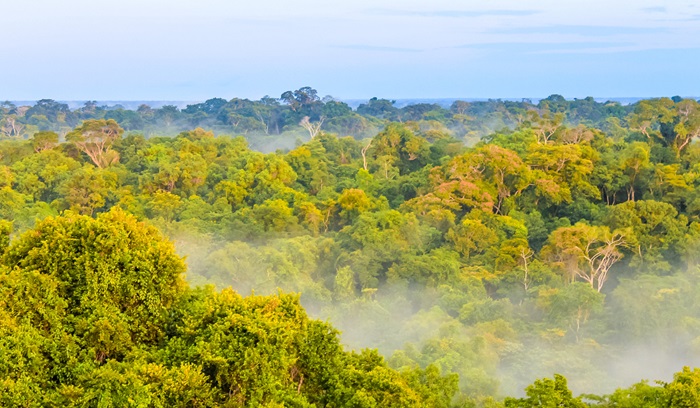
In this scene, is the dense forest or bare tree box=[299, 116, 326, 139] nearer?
the dense forest

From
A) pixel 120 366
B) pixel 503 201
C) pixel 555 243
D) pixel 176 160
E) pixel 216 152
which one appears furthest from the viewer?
pixel 216 152

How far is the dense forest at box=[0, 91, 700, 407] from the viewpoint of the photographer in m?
8.09

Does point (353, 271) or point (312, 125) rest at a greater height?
point (312, 125)

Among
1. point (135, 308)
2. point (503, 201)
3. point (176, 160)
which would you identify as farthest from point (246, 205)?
point (135, 308)

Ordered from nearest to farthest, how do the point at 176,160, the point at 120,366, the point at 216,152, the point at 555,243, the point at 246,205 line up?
the point at 120,366, the point at 555,243, the point at 246,205, the point at 176,160, the point at 216,152

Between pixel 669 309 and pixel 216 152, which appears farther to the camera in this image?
pixel 216 152

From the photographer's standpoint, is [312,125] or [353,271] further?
[312,125]

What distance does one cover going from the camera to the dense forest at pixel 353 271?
809 centimetres

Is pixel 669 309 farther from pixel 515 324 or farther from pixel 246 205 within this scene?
pixel 246 205

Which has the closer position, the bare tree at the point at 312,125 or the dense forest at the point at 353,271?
the dense forest at the point at 353,271

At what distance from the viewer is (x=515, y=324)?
58.0 feet

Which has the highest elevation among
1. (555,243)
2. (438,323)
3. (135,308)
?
(135,308)

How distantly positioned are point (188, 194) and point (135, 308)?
21.5 metres

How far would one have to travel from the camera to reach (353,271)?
2138cm
